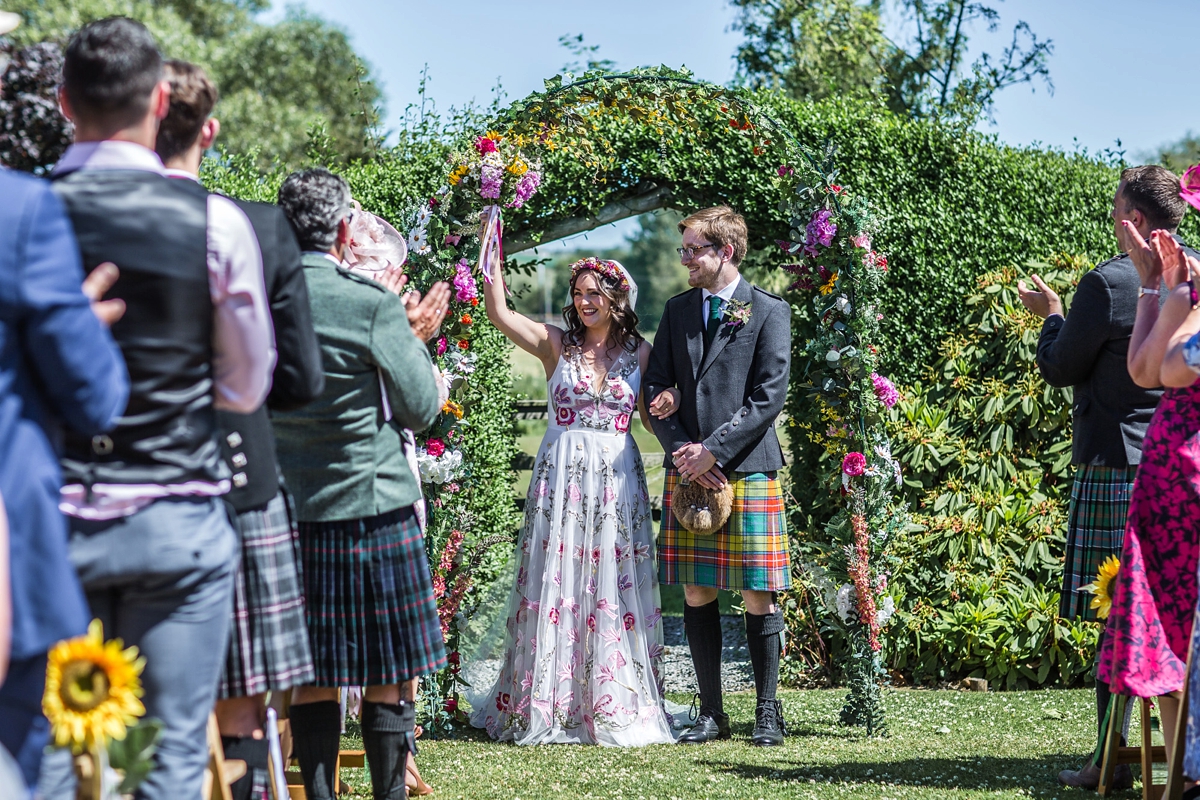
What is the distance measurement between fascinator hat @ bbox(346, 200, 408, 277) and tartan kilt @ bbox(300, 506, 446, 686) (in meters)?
1.02

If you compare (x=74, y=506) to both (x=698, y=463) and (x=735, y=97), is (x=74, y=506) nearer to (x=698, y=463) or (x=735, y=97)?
(x=698, y=463)

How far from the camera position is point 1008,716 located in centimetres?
493

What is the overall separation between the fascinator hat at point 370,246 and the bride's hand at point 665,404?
48.8 inches

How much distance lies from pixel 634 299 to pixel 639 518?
946mm

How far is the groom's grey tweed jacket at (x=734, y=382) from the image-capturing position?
441 centimetres

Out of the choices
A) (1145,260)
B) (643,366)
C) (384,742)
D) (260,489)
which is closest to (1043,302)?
(1145,260)

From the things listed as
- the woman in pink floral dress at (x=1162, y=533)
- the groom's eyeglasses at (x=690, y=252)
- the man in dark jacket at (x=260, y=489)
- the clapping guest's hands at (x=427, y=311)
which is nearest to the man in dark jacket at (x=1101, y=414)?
the woman in pink floral dress at (x=1162, y=533)

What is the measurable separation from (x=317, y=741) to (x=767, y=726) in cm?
206

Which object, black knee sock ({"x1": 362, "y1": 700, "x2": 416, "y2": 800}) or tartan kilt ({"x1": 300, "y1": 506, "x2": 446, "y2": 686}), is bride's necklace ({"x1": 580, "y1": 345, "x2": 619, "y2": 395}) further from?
black knee sock ({"x1": 362, "y1": 700, "x2": 416, "y2": 800})

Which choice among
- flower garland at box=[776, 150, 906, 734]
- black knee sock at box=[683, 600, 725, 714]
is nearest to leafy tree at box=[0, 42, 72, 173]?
flower garland at box=[776, 150, 906, 734]

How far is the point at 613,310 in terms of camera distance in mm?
4695

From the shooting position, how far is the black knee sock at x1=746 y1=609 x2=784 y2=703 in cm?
451

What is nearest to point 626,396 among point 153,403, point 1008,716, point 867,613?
point 867,613

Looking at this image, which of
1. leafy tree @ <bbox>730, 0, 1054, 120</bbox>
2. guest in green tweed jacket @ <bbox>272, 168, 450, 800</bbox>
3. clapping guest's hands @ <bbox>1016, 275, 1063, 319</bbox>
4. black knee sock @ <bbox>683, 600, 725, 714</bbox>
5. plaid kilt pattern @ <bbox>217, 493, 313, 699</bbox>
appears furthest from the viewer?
leafy tree @ <bbox>730, 0, 1054, 120</bbox>
